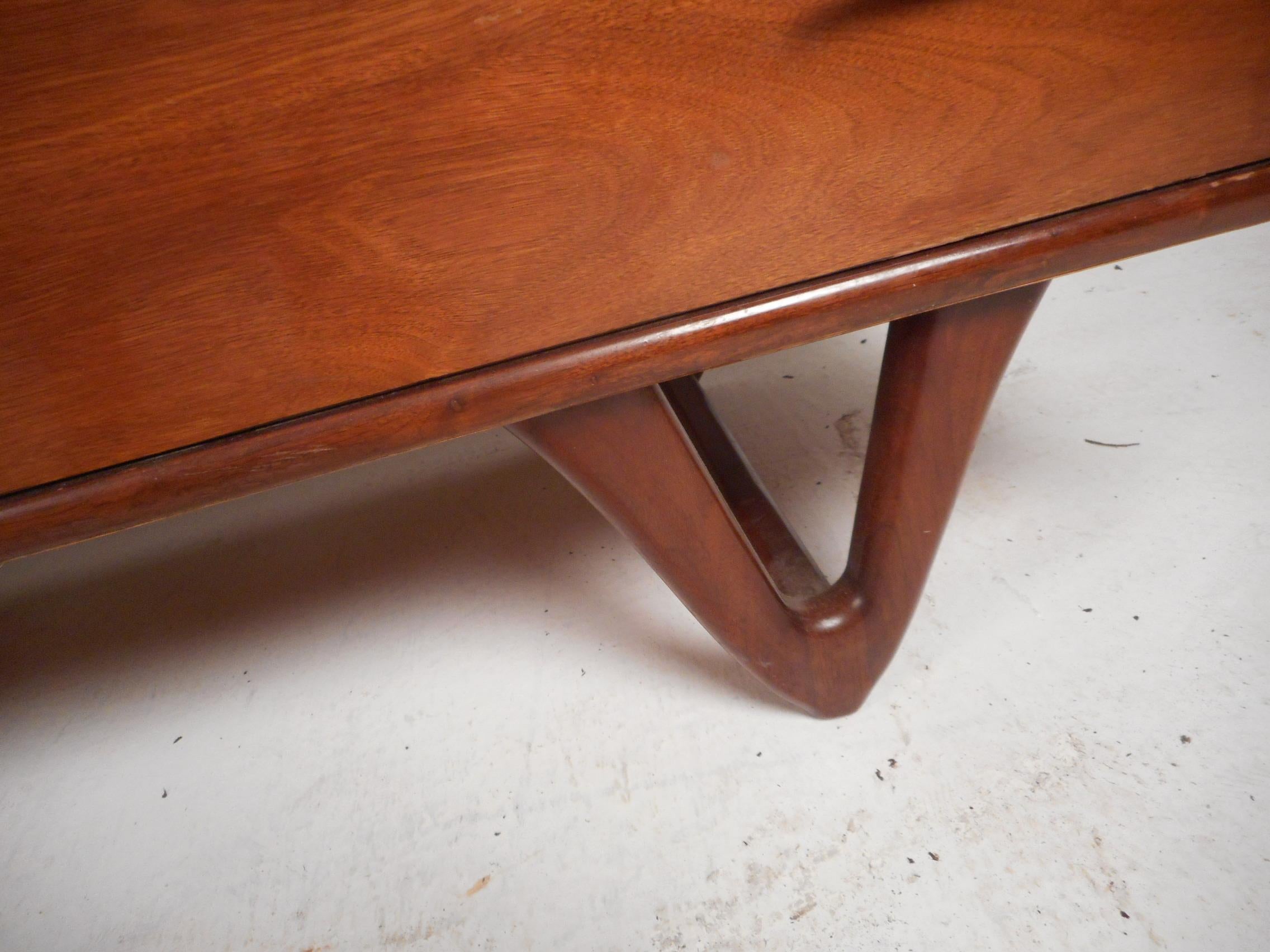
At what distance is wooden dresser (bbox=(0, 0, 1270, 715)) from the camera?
42cm

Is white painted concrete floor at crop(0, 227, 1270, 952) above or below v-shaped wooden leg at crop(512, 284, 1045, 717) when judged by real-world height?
below

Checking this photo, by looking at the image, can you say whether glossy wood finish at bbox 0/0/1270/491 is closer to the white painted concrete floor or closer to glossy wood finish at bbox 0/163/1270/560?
glossy wood finish at bbox 0/163/1270/560

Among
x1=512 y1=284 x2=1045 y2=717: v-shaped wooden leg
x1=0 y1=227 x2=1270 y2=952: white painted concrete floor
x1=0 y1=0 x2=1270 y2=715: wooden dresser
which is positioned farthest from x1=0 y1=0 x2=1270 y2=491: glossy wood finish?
x1=0 y1=227 x2=1270 y2=952: white painted concrete floor

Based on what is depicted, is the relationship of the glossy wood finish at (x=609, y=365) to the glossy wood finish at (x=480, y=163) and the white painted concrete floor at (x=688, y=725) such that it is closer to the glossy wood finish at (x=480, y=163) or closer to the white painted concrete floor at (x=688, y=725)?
the glossy wood finish at (x=480, y=163)

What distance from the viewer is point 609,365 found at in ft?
1.76

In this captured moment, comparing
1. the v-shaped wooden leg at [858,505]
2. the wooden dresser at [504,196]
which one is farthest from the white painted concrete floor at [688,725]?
the wooden dresser at [504,196]

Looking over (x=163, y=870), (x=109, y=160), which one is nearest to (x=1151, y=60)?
(x=109, y=160)

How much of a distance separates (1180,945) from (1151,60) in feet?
1.92

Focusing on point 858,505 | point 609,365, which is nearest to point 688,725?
point 858,505

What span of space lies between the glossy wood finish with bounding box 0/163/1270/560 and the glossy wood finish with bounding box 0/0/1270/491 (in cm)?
1

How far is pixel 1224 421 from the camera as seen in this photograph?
3.45 feet

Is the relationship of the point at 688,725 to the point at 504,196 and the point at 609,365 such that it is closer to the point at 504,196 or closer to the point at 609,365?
the point at 609,365

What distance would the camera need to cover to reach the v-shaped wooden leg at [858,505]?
25.1 inches

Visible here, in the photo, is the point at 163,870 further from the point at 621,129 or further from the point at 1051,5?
the point at 1051,5
